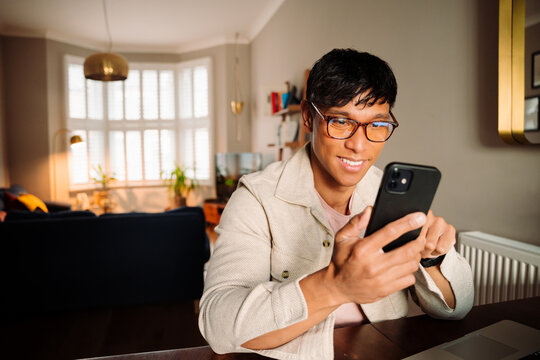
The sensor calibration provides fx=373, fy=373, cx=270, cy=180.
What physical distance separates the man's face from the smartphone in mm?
295

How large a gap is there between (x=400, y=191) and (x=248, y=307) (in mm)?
356

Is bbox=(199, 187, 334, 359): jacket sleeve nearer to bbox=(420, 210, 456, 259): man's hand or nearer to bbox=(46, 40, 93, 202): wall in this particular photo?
bbox=(420, 210, 456, 259): man's hand

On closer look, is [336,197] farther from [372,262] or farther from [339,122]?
[372,262]

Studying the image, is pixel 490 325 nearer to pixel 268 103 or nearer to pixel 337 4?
pixel 337 4

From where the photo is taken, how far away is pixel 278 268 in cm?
101

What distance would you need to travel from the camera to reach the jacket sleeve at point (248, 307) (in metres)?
0.69

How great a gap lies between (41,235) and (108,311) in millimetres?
831

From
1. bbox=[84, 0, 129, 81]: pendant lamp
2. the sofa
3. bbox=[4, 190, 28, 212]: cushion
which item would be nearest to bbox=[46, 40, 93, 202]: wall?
bbox=[4, 190, 28, 212]: cushion

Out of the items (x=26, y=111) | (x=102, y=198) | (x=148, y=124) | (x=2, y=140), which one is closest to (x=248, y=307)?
(x=102, y=198)

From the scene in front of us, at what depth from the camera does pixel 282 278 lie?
101cm

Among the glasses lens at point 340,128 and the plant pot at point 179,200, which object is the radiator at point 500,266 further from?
the plant pot at point 179,200

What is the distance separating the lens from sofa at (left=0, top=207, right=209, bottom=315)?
8.33ft

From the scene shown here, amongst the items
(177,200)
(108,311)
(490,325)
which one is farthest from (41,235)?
(177,200)

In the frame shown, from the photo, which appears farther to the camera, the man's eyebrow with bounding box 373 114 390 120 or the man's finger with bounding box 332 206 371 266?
the man's eyebrow with bounding box 373 114 390 120
